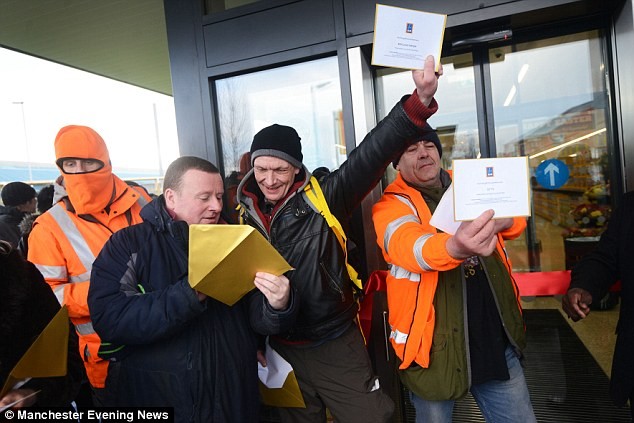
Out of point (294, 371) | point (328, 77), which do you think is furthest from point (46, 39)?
point (294, 371)

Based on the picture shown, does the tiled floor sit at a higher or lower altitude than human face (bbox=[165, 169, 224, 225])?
lower

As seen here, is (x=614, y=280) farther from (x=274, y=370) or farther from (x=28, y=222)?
(x=28, y=222)

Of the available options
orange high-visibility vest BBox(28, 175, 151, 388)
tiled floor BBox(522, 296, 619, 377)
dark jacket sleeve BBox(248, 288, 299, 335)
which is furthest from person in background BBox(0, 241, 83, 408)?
tiled floor BBox(522, 296, 619, 377)

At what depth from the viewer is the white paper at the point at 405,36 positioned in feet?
5.12

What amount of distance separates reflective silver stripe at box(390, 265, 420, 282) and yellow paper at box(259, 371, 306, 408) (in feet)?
2.46

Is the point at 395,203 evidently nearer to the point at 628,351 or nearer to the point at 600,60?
the point at 628,351

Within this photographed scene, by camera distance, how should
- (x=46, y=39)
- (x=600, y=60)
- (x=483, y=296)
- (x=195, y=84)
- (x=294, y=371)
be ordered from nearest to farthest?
(x=483, y=296), (x=294, y=371), (x=600, y=60), (x=195, y=84), (x=46, y=39)

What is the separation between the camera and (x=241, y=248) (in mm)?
1384

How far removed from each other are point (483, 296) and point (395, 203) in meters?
0.56

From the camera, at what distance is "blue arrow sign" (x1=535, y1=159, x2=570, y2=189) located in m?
2.88

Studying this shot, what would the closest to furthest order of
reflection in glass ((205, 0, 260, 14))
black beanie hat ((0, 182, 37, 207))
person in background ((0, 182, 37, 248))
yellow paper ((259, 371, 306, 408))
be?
yellow paper ((259, 371, 306, 408))
reflection in glass ((205, 0, 260, 14))
person in background ((0, 182, 37, 248))
black beanie hat ((0, 182, 37, 207))

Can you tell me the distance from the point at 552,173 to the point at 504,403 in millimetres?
1752

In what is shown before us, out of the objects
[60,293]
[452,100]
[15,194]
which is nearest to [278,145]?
[60,293]

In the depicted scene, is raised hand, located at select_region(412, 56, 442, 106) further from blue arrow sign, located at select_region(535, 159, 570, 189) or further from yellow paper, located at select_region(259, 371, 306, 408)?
blue arrow sign, located at select_region(535, 159, 570, 189)
